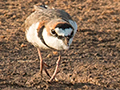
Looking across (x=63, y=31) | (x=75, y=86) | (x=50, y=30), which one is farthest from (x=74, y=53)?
(x=63, y=31)

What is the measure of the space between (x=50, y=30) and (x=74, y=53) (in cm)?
216

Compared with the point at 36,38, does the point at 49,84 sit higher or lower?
lower

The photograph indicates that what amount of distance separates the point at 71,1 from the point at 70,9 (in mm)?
725

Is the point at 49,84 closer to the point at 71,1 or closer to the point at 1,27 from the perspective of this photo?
the point at 1,27

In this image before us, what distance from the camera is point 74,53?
6902mm

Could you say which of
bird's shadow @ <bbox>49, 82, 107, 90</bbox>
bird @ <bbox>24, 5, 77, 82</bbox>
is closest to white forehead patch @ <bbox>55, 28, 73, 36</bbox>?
bird @ <bbox>24, 5, 77, 82</bbox>

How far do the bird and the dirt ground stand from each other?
0.40 m

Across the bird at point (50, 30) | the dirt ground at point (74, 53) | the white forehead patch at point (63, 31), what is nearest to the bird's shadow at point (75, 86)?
the dirt ground at point (74, 53)

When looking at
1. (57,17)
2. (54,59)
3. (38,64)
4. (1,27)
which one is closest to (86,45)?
(54,59)

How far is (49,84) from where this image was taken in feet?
18.5

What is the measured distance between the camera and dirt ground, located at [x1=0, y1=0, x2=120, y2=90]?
5.68 meters

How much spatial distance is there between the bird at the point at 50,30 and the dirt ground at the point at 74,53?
0.40 metres

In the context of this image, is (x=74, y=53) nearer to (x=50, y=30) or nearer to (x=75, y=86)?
(x=75, y=86)

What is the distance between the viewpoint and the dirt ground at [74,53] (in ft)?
18.6
